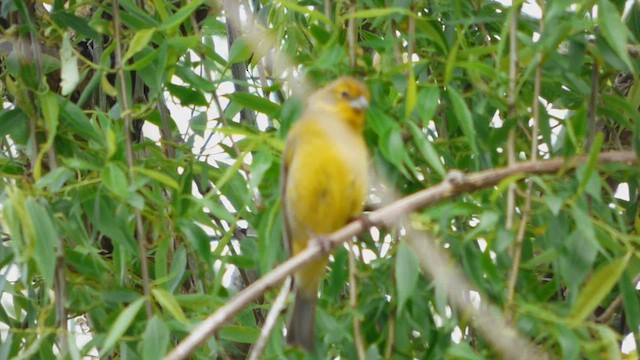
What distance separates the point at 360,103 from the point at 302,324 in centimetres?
52

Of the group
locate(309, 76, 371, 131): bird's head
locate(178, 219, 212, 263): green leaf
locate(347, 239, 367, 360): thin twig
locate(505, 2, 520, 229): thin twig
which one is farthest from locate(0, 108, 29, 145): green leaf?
locate(505, 2, 520, 229): thin twig

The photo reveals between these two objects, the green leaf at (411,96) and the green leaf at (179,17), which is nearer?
the green leaf at (411,96)

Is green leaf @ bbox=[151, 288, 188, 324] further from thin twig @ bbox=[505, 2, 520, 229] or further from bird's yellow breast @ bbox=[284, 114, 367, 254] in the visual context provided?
thin twig @ bbox=[505, 2, 520, 229]

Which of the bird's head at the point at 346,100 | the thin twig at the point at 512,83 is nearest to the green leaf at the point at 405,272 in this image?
the thin twig at the point at 512,83

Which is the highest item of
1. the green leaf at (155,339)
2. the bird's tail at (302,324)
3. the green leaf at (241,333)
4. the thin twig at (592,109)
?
the thin twig at (592,109)

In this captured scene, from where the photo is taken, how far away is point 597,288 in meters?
2.38

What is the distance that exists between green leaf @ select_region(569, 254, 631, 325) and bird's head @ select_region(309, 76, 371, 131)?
25.5 inches

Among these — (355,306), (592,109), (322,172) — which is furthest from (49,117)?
(592,109)

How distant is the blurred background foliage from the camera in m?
2.44

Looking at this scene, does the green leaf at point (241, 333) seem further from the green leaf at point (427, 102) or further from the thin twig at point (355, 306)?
the green leaf at point (427, 102)

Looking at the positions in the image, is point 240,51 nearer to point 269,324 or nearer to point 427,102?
point 427,102

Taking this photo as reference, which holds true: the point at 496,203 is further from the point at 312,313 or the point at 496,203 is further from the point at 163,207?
the point at 163,207

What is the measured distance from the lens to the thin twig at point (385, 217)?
7.04 ft

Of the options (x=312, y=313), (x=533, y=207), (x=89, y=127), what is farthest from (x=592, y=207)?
Result: (x=89, y=127)
